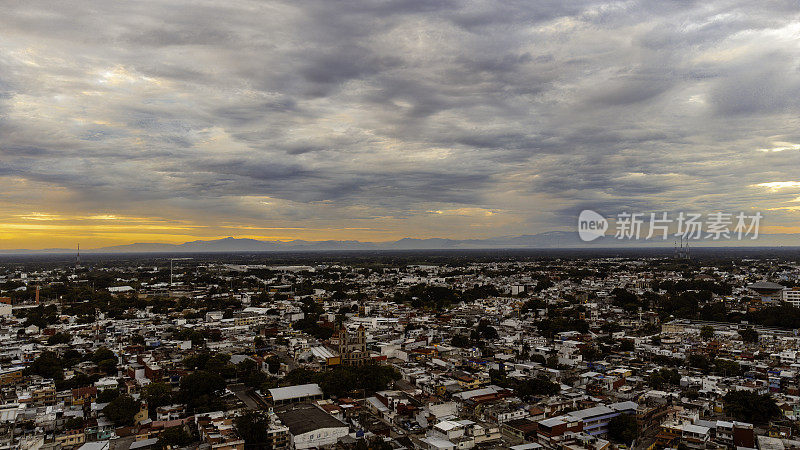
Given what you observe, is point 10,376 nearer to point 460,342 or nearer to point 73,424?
point 73,424

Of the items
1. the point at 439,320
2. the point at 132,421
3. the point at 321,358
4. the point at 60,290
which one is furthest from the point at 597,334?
the point at 60,290

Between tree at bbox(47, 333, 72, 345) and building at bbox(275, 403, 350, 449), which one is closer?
building at bbox(275, 403, 350, 449)

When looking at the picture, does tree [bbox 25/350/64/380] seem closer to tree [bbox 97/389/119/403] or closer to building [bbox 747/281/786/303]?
tree [bbox 97/389/119/403]

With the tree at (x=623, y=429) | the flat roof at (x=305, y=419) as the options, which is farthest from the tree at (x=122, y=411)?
the tree at (x=623, y=429)

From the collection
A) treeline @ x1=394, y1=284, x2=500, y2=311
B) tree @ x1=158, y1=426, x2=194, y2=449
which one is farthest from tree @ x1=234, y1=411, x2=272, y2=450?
treeline @ x1=394, y1=284, x2=500, y2=311

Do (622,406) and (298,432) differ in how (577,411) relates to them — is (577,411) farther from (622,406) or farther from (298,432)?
(298,432)

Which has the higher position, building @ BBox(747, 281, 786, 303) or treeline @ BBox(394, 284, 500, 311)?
building @ BBox(747, 281, 786, 303)

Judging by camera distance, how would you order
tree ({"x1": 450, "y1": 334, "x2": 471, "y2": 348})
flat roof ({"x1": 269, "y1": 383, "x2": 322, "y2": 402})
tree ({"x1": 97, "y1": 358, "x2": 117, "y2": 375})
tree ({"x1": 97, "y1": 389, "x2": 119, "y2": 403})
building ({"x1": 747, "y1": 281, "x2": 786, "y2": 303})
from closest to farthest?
tree ({"x1": 97, "y1": 389, "x2": 119, "y2": 403}) < flat roof ({"x1": 269, "y1": 383, "x2": 322, "y2": 402}) < tree ({"x1": 97, "y1": 358, "x2": 117, "y2": 375}) < tree ({"x1": 450, "y1": 334, "x2": 471, "y2": 348}) < building ({"x1": 747, "y1": 281, "x2": 786, "y2": 303})
